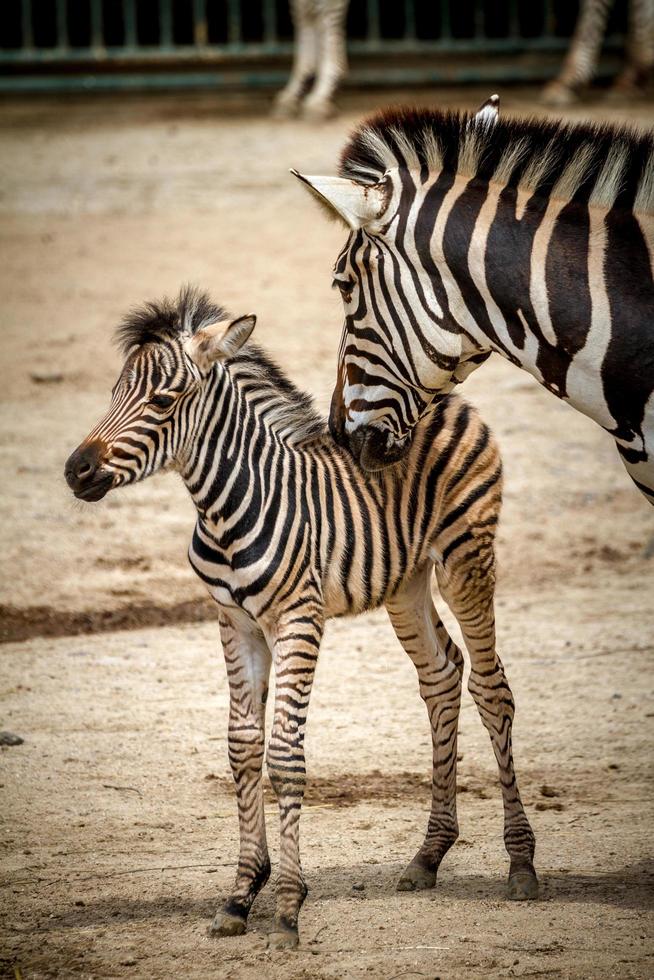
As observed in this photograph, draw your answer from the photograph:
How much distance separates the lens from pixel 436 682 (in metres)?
5.57

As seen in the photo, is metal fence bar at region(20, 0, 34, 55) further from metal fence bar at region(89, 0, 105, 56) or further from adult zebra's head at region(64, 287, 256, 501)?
adult zebra's head at region(64, 287, 256, 501)

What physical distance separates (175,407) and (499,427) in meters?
6.35

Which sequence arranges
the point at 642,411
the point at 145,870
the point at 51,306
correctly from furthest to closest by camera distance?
the point at 51,306, the point at 145,870, the point at 642,411

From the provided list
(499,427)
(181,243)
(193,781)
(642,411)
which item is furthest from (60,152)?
(642,411)

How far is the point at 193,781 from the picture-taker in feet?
20.4

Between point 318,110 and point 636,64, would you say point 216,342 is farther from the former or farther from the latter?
point 636,64

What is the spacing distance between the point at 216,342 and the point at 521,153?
133 cm

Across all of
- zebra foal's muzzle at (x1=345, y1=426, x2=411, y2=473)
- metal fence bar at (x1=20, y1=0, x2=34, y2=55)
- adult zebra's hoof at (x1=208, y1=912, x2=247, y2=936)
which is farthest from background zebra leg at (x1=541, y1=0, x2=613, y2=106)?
adult zebra's hoof at (x1=208, y1=912, x2=247, y2=936)

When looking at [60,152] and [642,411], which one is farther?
[60,152]

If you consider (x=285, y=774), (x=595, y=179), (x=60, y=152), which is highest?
(x=595, y=179)

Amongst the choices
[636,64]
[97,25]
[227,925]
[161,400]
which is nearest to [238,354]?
[161,400]

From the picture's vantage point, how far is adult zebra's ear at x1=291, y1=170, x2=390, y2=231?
15.8ft

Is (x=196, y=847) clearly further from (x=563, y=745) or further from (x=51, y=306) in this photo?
(x=51, y=306)

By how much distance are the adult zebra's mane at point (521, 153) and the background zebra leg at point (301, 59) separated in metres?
11.9
